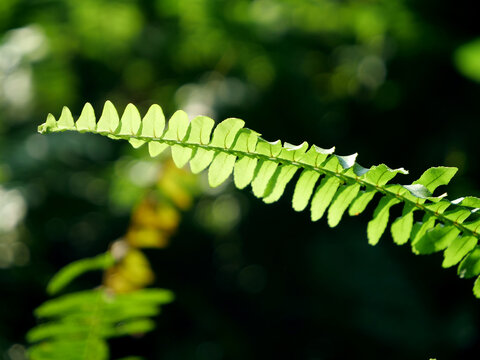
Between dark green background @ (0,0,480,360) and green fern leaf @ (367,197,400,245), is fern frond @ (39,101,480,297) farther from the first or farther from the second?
dark green background @ (0,0,480,360)

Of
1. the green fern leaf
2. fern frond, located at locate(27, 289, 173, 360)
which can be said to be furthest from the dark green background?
the green fern leaf

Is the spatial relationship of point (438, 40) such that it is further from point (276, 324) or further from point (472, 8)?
point (276, 324)

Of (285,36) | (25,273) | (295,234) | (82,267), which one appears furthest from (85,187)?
(82,267)

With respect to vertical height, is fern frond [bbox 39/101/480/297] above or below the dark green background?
below

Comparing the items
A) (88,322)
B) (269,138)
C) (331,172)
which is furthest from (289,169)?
(269,138)

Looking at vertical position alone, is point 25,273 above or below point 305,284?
below
